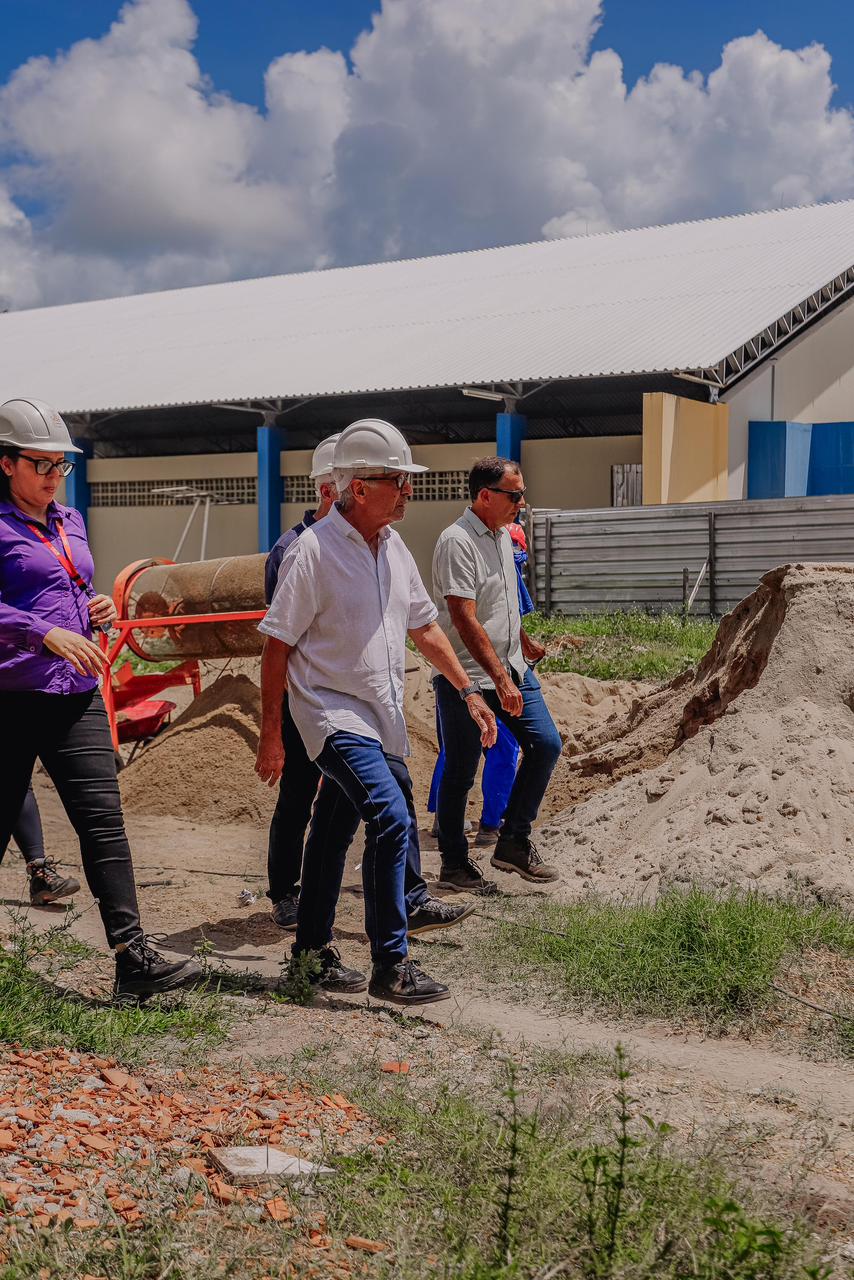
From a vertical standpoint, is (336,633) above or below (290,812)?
above

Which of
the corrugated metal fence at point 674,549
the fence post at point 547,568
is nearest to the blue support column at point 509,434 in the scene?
the corrugated metal fence at point 674,549

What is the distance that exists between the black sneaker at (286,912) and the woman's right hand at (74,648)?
180 centimetres

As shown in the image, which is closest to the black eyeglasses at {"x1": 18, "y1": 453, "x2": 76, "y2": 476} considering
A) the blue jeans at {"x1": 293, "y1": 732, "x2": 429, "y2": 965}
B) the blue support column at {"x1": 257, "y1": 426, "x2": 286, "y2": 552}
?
the blue jeans at {"x1": 293, "y1": 732, "x2": 429, "y2": 965}

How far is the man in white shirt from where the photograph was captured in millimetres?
4289

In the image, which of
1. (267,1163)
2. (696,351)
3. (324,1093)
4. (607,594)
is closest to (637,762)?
(324,1093)

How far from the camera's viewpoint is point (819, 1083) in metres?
→ 3.84

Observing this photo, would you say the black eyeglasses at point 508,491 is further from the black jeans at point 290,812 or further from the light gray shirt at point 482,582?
the black jeans at point 290,812

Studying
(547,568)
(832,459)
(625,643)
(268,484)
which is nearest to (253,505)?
(268,484)

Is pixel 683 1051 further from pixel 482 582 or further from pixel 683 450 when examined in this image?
pixel 683 450

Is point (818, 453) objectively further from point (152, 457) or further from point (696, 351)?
point (152, 457)

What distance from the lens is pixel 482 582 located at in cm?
609

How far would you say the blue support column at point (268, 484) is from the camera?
70.2 ft

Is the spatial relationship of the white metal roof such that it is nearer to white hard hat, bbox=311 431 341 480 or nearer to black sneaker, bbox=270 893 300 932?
white hard hat, bbox=311 431 341 480

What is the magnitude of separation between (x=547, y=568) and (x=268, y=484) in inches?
237
